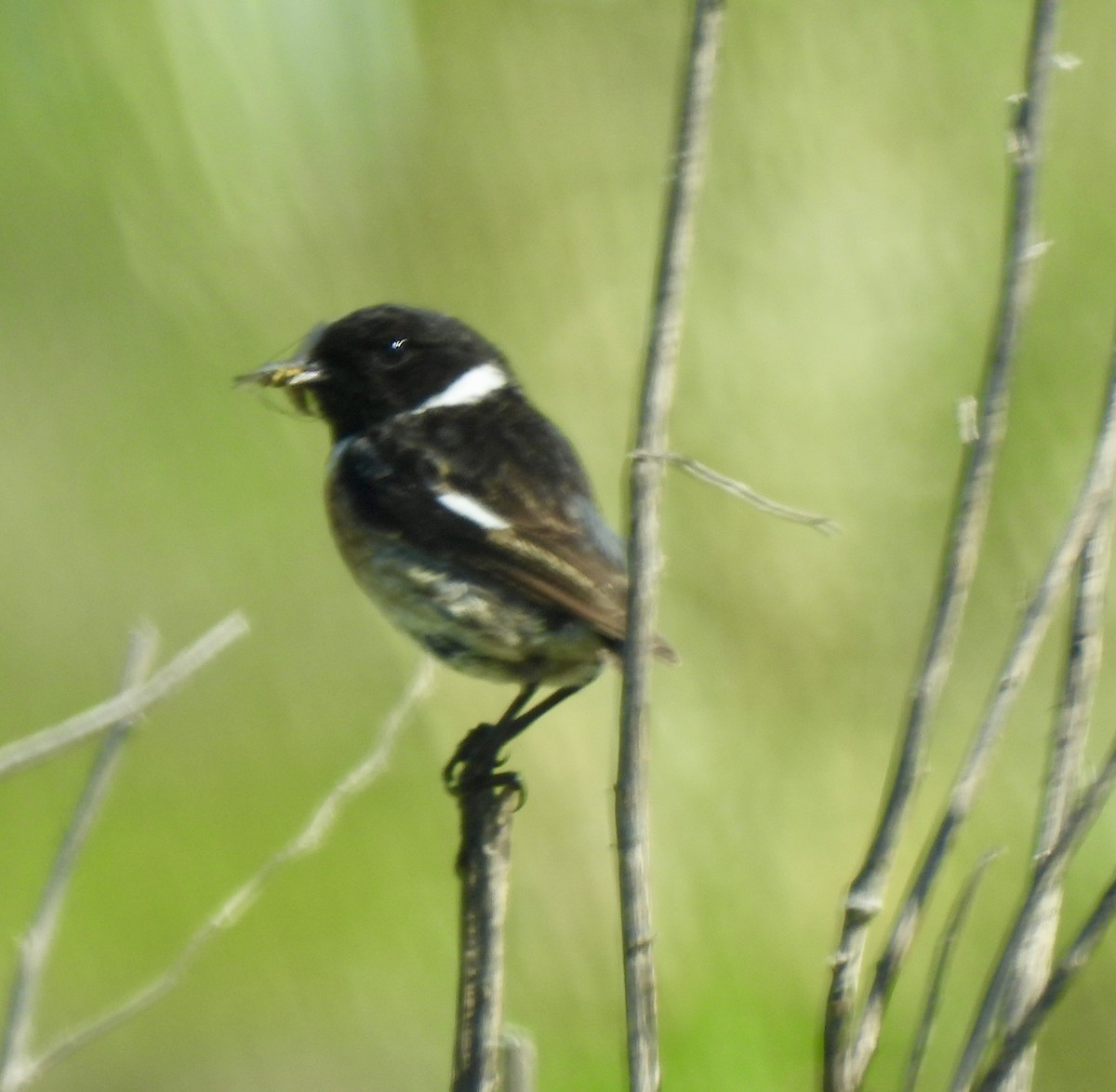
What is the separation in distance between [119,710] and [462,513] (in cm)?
166

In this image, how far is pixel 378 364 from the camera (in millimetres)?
3150

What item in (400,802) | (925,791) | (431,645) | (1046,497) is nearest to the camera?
(431,645)

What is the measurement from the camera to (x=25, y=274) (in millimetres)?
3719

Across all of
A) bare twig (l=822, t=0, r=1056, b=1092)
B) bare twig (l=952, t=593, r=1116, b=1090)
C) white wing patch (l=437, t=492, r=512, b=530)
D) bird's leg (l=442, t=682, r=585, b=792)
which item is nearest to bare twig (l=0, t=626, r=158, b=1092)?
bare twig (l=822, t=0, r=1056, b=1092)

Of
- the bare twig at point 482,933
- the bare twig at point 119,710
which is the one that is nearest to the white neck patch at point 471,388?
the bare twig at point 482,933

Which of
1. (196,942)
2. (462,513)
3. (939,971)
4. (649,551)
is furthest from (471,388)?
(939,971)

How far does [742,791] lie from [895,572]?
1.81ft

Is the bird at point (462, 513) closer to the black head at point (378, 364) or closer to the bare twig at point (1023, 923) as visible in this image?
the black head at point (378, 364)

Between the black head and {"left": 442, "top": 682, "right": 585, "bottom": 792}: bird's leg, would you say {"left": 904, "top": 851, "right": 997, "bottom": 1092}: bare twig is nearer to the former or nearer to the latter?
{"left": 442, "top": 682, "right": 585, "bottom": 792}: bird's leg

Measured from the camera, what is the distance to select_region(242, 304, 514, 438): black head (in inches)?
123

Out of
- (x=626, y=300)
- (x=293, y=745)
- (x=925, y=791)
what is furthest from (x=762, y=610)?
(x=293, y=745)

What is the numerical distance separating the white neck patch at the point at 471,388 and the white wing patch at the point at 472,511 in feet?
1.05

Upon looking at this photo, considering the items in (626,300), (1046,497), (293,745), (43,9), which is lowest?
(293,745)

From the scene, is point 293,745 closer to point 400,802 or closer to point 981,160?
point 400,802
